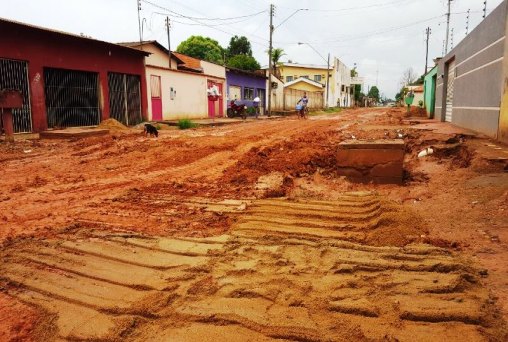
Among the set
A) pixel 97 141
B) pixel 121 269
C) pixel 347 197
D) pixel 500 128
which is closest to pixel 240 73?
pixel 97 141

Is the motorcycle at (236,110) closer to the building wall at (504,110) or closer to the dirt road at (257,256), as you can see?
the building wall at (504,110)

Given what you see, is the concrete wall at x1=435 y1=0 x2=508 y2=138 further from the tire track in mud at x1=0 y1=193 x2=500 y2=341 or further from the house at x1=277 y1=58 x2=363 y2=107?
the house at x1=277 y1=58 x2=363 y2=107

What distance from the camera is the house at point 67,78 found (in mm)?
12617

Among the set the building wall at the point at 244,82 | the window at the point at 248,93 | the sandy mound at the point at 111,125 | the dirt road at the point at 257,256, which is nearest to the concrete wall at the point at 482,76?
the dirt road at the point at 257,256

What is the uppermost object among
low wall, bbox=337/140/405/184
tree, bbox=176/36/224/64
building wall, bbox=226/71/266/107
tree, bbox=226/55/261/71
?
tree, bbox=176/36/224/64

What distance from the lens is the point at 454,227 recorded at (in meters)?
3.90

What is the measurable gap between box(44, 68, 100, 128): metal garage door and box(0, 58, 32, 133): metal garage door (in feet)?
2.83

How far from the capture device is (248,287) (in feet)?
8.68

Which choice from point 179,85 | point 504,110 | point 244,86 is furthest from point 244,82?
point 504,110

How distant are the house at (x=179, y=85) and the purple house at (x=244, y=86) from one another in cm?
137

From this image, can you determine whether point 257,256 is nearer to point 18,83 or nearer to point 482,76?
point 482,76

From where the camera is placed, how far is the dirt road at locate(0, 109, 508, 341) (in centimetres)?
225

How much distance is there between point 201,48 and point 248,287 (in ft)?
151

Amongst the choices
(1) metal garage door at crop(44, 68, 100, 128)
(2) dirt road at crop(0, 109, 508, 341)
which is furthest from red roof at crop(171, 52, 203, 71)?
Result: (2) dirt road at crop(0, 109, 508, 341)
